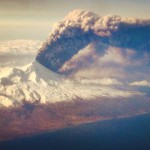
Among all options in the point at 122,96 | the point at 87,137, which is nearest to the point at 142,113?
the point at 122,96

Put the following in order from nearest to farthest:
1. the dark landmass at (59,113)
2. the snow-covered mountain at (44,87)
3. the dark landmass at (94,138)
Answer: the dark landmass at (94,138)
the dark landmass at (59,113)
the snow-covered mountain at (44,87)

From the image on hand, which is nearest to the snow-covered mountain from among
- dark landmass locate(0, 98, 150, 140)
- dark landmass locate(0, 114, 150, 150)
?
dark landmass locate(0, 98, 150, 140)

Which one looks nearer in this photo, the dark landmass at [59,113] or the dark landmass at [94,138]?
the dark landmass at [94,138]

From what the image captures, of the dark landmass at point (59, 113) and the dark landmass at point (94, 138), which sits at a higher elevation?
the dark landmass at point (59, 113)

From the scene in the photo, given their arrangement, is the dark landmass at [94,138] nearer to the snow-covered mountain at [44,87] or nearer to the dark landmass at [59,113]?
the dark landmass at [59,113]

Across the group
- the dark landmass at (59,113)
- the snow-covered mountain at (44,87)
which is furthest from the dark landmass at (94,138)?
the snow-covered mountain at (44,87)

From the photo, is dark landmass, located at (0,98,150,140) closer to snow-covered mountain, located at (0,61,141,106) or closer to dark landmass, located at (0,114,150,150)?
snow-covered mountain, located at (0,61,141,106)

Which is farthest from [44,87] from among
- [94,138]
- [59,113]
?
[94,138]

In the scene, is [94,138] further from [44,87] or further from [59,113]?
[44,87]

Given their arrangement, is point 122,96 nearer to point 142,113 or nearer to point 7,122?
point 142,113
